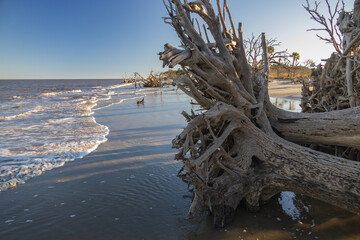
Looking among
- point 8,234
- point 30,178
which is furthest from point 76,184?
point 8,234

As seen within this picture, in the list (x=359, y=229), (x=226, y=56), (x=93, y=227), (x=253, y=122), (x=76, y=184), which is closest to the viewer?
(x=359, y=229)

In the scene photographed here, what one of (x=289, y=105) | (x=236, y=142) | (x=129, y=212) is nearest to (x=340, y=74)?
(x=236, y=142)

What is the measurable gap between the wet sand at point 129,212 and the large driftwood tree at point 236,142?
0.32 m

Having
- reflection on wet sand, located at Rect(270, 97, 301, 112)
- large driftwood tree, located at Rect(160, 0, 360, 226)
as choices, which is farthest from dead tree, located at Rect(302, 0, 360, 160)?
reflection on wet sand, located at Rect(270, 97, 301, 112)

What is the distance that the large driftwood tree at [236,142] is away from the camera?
319cm

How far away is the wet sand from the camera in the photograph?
323 cm

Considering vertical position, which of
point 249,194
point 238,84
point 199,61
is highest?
point 199,61

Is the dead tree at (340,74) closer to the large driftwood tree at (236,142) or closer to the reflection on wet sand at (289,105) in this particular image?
the large driftwood tree at (236,142)

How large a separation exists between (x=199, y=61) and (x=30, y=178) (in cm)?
456

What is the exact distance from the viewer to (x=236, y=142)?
3.77m

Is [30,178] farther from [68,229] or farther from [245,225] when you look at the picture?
[245,225]

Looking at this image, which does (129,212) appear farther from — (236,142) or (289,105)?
(289,105)

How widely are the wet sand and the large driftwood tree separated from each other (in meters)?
0.32

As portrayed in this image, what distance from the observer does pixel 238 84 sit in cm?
376
